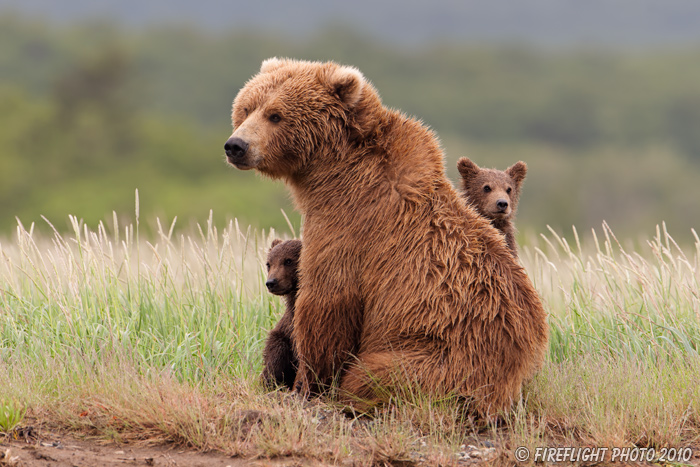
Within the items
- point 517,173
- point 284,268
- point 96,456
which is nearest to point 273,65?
point 284,268

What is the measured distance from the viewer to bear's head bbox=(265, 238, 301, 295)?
17.7 feet

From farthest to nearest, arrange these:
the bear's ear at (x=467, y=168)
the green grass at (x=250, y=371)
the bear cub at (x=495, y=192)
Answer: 1. the bear's ear at (x=467, y=168)
2. the bear cub at (x=495, y=192)
3. the green grass at (x=250, y=371)

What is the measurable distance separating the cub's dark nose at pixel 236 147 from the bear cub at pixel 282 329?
95 cm

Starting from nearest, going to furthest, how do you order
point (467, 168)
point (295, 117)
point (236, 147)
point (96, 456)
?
1. point (96, 456)
2. point (236, 147)
3. point (295, 117)
4. point (467, 168)

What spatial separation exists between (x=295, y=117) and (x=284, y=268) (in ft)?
3.65

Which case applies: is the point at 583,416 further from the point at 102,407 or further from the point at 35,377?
the point at 35,377

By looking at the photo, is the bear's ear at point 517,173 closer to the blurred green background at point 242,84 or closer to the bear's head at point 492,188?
the bear's head at point 492,188

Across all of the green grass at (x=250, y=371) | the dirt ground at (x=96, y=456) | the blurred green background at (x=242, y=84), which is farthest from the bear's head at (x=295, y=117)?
the blurred green background at (x=242, y=84)

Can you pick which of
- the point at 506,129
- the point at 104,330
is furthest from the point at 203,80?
the point at 104,330

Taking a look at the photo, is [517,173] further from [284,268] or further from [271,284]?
[271,284]

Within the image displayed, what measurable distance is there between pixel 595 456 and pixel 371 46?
4512 inches

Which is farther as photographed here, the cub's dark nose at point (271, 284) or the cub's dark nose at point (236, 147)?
the cub's dark nose at point (271, 284)

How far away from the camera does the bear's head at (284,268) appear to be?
→ 541 cm

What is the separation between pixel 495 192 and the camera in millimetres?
5695
